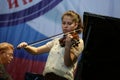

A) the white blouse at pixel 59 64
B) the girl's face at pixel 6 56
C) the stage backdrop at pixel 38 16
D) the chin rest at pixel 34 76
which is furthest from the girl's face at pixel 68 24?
the stage backdrop at pixel 38 16

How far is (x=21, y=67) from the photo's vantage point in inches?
102

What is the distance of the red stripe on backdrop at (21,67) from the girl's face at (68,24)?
3.29ft

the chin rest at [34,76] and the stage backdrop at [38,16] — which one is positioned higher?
the stage backdrop at [38,16]

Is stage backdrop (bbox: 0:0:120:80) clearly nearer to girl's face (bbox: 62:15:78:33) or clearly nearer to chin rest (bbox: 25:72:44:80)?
chin rest (bbox: 25:72:44:80)

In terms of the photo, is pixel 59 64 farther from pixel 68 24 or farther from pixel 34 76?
pixel 34 76

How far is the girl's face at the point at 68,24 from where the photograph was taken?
64.8 inches

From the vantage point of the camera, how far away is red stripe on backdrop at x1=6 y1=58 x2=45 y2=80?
2.58m

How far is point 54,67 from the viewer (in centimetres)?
162

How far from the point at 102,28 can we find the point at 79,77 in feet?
0.90

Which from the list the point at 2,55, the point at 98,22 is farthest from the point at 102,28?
the point at 2,55

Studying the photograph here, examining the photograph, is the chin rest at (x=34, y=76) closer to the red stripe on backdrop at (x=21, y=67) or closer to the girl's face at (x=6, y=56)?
the girl's face at (x=6, y=56)

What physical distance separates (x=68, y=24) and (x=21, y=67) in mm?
1078

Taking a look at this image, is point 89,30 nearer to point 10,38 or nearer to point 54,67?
point 54,67

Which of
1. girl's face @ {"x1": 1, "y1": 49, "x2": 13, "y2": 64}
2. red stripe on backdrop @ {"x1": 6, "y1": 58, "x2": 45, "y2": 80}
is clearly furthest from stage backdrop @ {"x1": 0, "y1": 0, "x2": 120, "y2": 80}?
girl's face @ {"x1": 1, "y1": 49, "x2": 13, "y2": 64}
